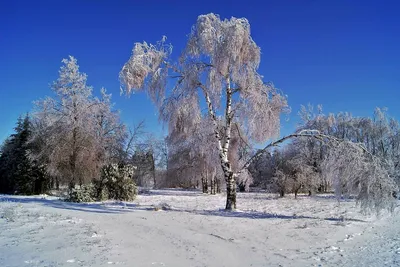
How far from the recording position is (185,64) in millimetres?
14961

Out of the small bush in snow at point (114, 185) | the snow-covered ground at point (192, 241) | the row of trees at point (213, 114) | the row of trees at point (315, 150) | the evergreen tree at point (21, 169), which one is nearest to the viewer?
the snow-covered ground at point (192, 241)

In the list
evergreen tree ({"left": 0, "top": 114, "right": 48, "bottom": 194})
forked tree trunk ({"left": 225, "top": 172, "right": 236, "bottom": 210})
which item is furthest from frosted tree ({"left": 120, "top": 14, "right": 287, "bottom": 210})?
evergreen tree ({"left": 0, "top": 114, "right": 48, "bottom": 194})

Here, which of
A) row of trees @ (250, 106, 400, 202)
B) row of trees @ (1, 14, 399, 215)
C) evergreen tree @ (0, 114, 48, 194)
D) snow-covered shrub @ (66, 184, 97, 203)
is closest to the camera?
row of trees @ (1, 14, 399, 215)

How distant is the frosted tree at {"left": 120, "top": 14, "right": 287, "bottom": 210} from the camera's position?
1388 centimetres

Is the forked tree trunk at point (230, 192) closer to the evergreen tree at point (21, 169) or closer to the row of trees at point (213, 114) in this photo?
the row of trees at point (213, 114)

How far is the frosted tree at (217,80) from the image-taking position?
45.5 feet

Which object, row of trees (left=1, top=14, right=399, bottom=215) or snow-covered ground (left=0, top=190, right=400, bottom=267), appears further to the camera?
row of trees (left=1, top=14, right=399, bottom=215)

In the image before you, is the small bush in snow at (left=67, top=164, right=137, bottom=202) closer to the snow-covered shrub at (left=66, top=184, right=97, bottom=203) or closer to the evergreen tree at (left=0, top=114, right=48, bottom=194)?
the snow-covered shrub at (left=66, top=184, right=97, bottom=203)

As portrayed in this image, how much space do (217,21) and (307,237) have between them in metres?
10.0

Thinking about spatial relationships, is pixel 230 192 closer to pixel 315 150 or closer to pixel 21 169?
pixel 315 150

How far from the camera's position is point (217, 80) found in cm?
1469

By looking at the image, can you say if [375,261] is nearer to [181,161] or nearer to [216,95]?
[216,95]

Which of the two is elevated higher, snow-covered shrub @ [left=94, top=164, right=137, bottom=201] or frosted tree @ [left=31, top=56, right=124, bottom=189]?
frosted tree @ [left=31, top=56, right=124, bottom=189]

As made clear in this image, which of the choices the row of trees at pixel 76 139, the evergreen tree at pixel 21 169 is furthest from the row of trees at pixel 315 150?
the evergreen tree at pixel 21 169
